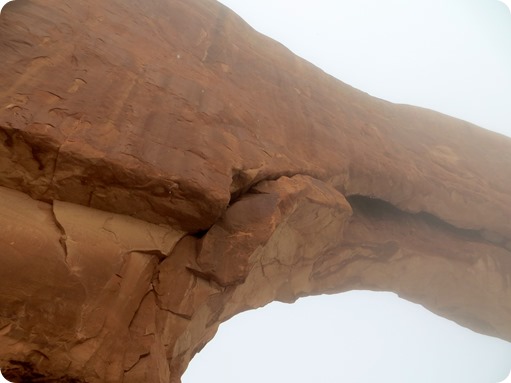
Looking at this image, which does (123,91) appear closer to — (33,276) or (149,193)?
(149,193)

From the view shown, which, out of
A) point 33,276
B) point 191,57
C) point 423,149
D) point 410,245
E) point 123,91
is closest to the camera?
point 33,276

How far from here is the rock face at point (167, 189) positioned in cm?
295

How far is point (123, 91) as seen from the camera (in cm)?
370

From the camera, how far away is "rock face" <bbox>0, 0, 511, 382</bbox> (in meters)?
2.95

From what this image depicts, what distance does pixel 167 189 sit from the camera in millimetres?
→ 3354

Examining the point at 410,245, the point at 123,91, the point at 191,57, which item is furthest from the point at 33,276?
the point at 410,245

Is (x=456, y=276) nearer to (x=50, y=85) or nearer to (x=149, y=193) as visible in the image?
(x=149, y=193)

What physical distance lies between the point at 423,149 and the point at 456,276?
200 cm

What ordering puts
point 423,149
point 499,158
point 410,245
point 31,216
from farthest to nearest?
point 499,158 < point 423,149 < point 410,245 < point 31,216

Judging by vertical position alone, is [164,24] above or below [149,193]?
above

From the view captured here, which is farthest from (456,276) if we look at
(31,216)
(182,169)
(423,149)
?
(31,216)

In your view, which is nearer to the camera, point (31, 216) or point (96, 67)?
point (31, 216)

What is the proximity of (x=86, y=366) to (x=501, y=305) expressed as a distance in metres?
6.33

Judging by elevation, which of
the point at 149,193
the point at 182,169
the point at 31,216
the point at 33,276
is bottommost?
the point at 33,276
